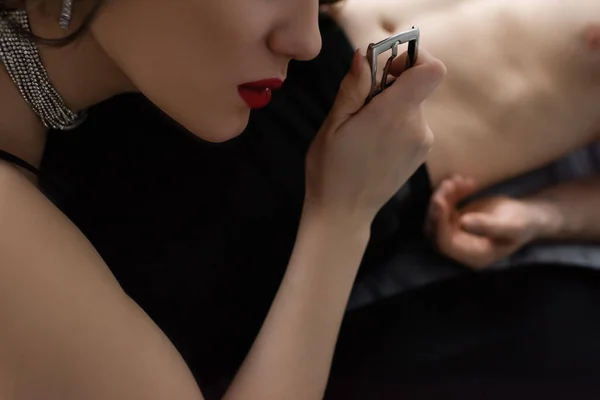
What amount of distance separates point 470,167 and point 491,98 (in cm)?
11

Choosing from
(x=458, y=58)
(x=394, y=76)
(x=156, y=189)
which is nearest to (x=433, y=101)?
(x=458, y=58)

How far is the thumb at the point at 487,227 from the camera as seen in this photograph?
0.81 metres

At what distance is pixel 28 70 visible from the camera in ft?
1.78

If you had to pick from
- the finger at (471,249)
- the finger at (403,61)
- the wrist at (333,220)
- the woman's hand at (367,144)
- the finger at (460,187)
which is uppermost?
the finger at (403,61)

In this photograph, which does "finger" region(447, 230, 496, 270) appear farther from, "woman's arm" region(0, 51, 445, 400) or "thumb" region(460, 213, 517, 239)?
"woman's arm" region(0, 51, 445, 400)

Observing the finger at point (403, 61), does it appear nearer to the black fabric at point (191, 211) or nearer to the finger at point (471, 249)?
the black fabric at point (191, 211)

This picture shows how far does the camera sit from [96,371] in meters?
0.50

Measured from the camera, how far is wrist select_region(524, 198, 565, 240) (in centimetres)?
87

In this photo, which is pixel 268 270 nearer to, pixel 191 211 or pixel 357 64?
pixel 191 211

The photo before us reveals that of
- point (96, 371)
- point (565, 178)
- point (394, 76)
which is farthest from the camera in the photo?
point (565, 178)

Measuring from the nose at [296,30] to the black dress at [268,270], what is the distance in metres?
0.25

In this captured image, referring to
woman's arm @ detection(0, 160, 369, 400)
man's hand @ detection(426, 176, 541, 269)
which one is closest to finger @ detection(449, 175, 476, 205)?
man's hand @ detection(426, 176, 541, 269)

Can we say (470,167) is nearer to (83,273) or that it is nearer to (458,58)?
(458,58)

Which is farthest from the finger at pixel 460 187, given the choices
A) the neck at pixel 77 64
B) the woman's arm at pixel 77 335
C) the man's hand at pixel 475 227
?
the neck at pixel 77 64
